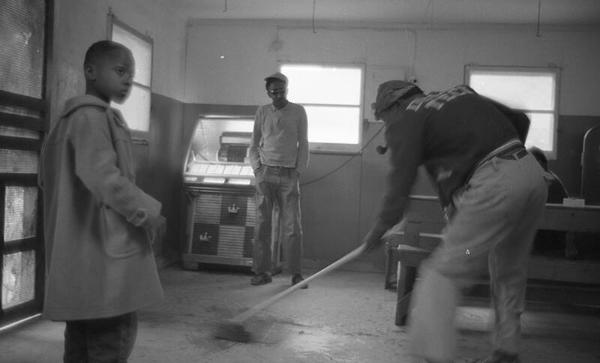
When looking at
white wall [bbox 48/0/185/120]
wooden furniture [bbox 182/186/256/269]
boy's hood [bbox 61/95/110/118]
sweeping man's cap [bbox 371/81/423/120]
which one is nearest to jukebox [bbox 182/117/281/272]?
wooden furniture [bbox 182/186/256/269]

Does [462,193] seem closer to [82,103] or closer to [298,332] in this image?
[82,103]

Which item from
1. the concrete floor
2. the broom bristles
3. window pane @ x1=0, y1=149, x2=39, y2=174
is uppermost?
window pane @ x1=0, y1=149, x2=39, y2=174

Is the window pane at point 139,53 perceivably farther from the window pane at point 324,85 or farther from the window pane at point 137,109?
the window pane at point 324,85

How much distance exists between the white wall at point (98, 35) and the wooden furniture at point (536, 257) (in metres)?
2.59

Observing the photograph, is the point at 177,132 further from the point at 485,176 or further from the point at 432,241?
the point at 485,176

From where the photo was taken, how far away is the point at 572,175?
243 inches

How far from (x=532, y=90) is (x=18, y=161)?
17.5 ft

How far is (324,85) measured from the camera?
6.55m

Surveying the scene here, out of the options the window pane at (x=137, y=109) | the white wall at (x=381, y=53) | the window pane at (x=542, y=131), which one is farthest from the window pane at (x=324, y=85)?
the window pane at (x=542, y=131)

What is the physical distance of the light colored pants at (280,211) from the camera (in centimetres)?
529

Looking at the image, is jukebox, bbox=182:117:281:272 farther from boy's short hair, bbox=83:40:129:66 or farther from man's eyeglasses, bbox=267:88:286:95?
boy's short hair, bbox=83:40:129:66

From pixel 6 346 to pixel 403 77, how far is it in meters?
4.81

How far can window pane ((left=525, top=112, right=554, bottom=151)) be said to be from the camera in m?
6.27

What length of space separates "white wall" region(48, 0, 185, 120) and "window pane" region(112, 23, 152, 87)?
10 cm
